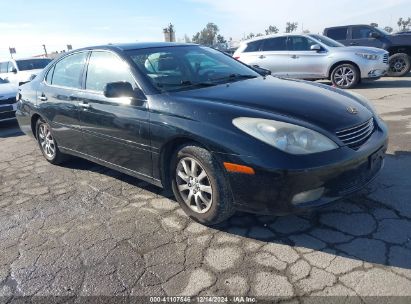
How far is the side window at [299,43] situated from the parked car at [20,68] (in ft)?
29.9

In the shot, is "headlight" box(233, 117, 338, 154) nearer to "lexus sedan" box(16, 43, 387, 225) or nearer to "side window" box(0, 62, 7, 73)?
"lexus sedan" box(16, 43, 387, 225)

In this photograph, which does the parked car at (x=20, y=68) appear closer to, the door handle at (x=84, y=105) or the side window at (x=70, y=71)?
the side window at (x=70, y=71)

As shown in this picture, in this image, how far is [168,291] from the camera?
8.00ft

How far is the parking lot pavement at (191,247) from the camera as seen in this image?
2.46 m

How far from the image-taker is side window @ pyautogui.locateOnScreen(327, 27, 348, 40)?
12.9 meters

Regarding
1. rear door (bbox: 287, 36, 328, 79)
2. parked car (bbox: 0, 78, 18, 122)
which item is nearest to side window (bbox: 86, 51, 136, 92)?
parked car (bbox: 0, 78, 18, 122)

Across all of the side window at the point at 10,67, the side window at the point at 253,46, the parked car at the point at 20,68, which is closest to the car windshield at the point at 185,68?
the side window at the point at 253,46

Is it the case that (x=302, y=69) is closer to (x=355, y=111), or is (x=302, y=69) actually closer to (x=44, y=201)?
(x=355, y=111)

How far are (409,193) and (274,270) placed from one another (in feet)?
5.85

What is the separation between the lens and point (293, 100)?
3.15 metres

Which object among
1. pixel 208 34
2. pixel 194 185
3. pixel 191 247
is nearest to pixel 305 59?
pixel 194 185

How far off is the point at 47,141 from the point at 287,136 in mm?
3778

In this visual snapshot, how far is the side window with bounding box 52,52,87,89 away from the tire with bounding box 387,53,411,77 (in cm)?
1077

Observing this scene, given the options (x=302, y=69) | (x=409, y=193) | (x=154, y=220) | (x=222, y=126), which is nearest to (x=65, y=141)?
(x=154, y=220)
